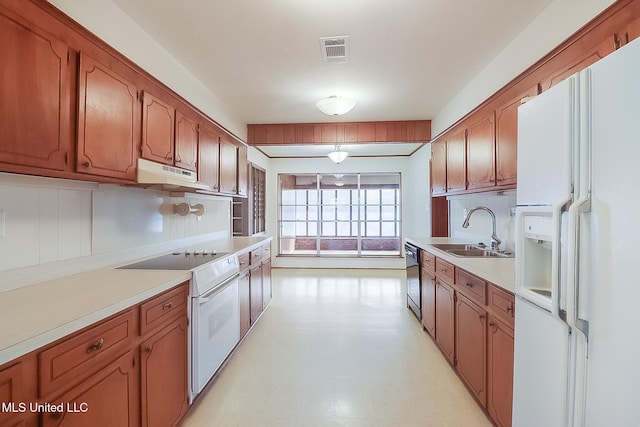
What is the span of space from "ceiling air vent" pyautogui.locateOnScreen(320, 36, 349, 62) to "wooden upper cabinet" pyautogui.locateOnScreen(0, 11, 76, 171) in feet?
5.30

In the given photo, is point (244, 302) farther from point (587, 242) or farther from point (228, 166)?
point (587, 242)

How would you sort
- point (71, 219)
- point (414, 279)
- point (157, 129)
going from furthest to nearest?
point (414, 279) < point (157, 129) < point (71, 219)

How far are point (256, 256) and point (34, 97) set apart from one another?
229cm

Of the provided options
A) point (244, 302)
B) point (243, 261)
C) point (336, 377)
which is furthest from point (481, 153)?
point (244, 302)

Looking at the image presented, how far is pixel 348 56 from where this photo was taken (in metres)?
2.48

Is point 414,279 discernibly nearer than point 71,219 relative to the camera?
No

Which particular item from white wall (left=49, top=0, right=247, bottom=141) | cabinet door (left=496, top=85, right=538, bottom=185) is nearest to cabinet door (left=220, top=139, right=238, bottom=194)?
white wall (left=49, top=0, right=247, bottom=141)

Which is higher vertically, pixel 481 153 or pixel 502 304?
pixel 481 153

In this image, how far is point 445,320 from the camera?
253 centimetres

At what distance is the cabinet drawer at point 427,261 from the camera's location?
2875mm

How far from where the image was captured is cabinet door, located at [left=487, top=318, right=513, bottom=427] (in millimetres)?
1537

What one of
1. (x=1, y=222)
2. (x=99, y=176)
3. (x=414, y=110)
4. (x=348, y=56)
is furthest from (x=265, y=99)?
(x=1, y=222)

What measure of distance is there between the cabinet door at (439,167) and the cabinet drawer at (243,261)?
2.44 meters

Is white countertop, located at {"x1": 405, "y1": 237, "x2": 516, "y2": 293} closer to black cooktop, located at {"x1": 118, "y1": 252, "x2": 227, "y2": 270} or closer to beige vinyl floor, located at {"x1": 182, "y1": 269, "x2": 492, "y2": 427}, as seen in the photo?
beige vinyl floor, located at {"x1": 182, "y1": 269, "x2": 492, "y2": 427}
